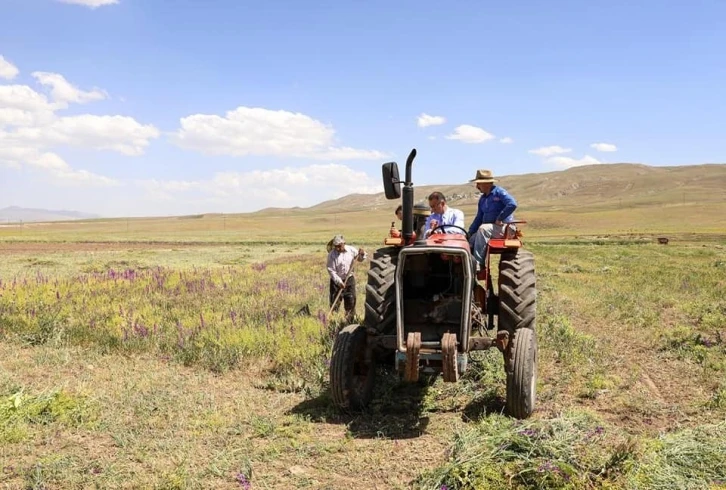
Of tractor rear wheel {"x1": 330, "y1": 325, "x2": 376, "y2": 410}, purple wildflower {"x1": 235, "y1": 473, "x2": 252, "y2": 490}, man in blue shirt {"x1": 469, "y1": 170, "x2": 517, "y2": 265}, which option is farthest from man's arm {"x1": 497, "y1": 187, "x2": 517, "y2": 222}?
purple wildflower {"x1": 235, "y1": 473, "x2": 252, "y2": 490}

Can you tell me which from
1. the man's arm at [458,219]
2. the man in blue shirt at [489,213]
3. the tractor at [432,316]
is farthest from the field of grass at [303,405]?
the man's arm at [458,219]

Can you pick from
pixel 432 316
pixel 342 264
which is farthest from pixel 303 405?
pixel 342 264

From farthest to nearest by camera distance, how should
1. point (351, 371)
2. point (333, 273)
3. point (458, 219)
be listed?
point (333, 273) → point (458, 219) → point (351, 371)

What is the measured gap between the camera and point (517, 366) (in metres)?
5.05

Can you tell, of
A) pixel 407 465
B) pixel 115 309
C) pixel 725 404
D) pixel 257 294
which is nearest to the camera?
pixel 407 465

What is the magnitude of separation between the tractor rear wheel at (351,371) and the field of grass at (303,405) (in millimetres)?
171

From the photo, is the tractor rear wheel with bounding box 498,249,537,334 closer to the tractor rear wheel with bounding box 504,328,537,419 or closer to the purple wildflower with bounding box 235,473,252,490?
the tractor rear wheel with bounding box 504,328,537,419

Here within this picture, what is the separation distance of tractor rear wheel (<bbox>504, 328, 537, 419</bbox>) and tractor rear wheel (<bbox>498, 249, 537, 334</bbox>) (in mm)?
324

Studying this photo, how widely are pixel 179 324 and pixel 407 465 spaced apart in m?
5.36

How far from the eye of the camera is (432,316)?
5.60 meters

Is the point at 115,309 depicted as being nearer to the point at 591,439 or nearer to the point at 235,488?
the point at 235,488

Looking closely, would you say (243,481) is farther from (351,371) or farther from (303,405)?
(303,405)

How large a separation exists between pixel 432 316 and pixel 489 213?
70.8 inches

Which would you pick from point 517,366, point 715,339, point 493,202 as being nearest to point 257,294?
point 493,202
